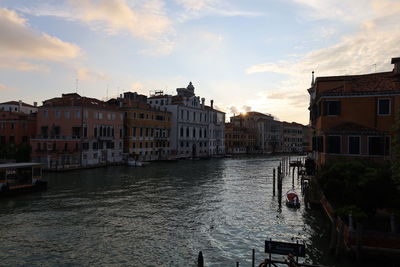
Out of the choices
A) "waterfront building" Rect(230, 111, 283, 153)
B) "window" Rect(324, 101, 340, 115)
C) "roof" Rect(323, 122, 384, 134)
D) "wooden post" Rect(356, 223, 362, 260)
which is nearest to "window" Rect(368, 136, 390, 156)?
"roof" Rect(323, 122, 384, 134)

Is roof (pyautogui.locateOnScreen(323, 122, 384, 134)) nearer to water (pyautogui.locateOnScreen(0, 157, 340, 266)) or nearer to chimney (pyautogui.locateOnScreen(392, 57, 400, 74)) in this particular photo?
water (pyautogui.locateOnScreen(0, 157, 340, 266))

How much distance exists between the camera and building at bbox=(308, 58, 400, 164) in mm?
19797

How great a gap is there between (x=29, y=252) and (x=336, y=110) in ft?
62.0

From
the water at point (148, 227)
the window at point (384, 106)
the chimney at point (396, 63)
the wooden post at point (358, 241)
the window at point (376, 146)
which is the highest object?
the chimney at point (396, 63)

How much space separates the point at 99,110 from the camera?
4475cm

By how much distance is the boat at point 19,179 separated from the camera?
73.7 ft

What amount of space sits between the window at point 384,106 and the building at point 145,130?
3561 cm

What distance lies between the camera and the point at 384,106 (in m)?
20.4

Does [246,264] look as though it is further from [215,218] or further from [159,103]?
[159,103]

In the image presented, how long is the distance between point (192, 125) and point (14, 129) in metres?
32.4

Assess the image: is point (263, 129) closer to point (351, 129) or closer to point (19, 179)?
point (351, 129)

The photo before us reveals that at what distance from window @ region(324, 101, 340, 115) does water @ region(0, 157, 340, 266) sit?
22.0 ft

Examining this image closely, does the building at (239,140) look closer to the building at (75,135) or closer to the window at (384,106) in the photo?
the building at (75,135)

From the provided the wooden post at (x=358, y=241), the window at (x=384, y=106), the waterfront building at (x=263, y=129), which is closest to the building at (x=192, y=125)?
the waterfront building at (x=263, y=129)
